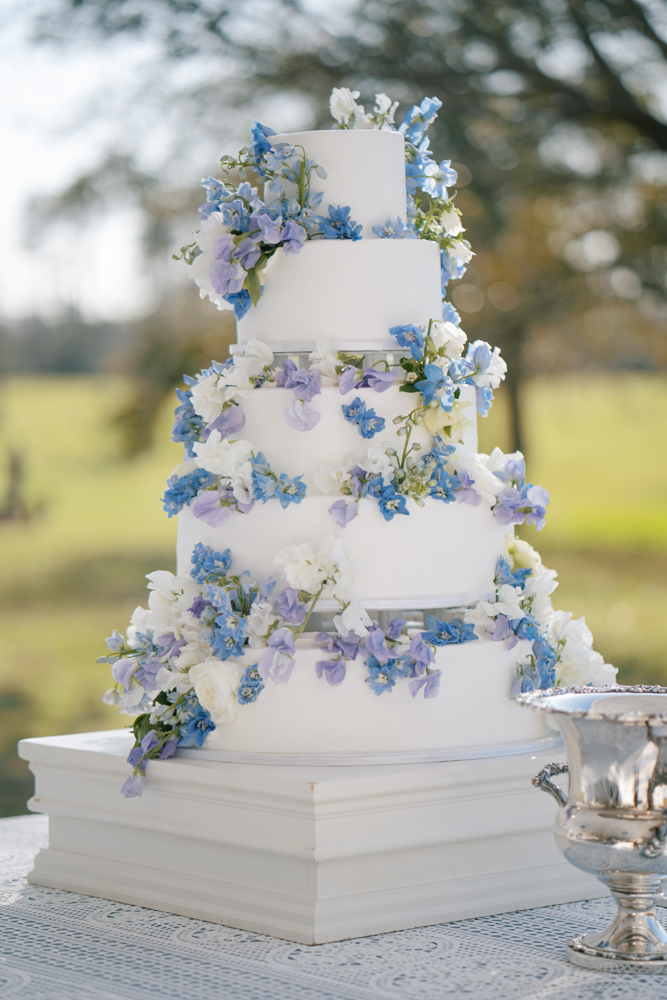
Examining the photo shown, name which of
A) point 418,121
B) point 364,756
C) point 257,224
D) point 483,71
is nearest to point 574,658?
point 364,756

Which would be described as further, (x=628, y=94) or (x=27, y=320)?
(x=27, y=320)


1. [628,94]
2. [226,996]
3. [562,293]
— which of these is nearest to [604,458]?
[562,293]

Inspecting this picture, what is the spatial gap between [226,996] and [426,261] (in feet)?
6.39

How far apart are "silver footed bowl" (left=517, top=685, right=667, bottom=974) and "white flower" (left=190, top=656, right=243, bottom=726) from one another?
Answer: 29.5 inches

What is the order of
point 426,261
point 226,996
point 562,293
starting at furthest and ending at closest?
1. point 562,293
2. point 426,261
3. point 226,996

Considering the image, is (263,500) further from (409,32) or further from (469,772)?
(409,32)

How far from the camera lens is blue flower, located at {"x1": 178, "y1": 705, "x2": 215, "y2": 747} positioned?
3.50 m

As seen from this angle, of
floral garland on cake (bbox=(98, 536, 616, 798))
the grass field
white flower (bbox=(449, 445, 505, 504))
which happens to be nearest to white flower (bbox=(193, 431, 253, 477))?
floral garland on cake (bbox=(98, 536, 616, 798))

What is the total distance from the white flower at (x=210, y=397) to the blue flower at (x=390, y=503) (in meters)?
0.51

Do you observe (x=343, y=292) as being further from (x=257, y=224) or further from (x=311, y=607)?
(x=311, y=607)

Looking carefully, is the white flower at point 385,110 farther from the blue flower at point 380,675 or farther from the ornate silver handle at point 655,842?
the ornate silver handle at point 655,842

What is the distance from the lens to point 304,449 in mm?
3539

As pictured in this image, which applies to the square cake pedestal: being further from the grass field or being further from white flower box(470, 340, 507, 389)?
the grass field

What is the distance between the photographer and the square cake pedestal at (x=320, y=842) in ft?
10.7
